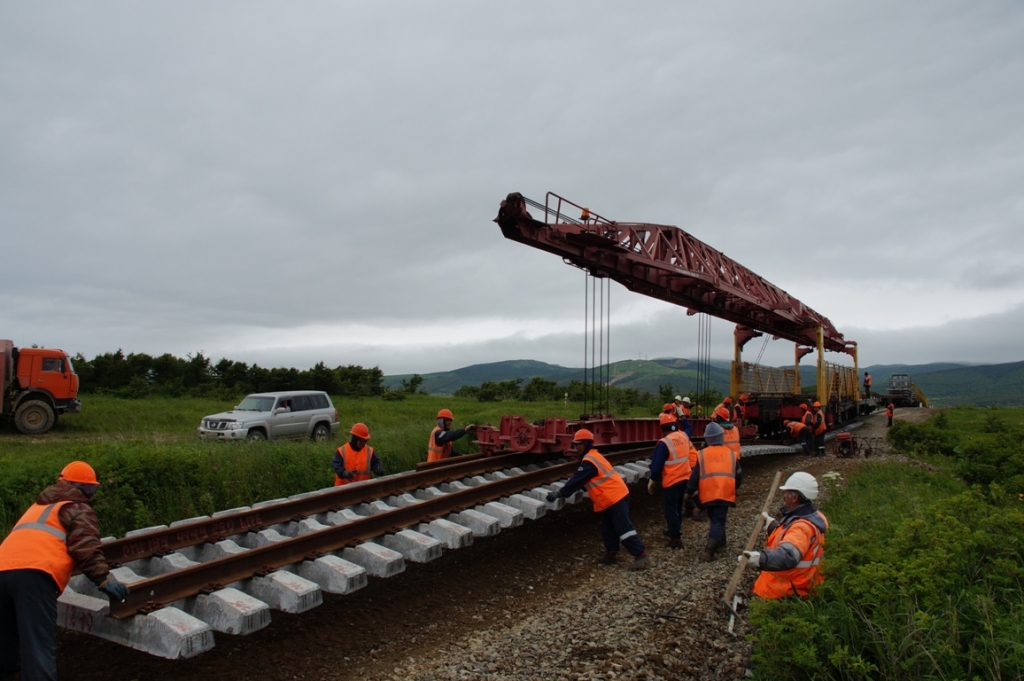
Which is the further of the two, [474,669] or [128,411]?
[128,411]

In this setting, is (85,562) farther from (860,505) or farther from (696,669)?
(860,505)

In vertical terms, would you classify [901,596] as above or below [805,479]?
below

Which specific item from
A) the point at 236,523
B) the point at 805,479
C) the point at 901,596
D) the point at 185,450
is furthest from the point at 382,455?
the point at 901,596

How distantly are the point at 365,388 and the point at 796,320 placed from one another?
2310 cm

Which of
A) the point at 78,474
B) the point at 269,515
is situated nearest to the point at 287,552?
the point at 269,515

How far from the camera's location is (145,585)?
4.15m

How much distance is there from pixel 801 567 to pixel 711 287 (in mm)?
9291

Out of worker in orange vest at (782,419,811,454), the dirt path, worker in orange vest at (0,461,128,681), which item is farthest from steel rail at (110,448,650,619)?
worker in orange vest at (782,419,811,454)

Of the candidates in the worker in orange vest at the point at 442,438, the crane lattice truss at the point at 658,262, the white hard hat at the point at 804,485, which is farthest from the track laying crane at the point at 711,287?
the white hard hat at the point at 804,485

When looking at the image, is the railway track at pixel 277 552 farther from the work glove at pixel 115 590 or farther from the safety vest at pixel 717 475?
the safety vest at pixel 717 475

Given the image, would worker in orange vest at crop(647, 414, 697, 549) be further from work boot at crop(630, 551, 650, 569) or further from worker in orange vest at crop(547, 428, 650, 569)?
work boot at crop(630, 551, 650, 569)

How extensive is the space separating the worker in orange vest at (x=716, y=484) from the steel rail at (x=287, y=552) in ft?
7.34

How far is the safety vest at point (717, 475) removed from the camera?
7.07 meters

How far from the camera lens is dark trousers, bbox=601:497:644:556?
6.68m
